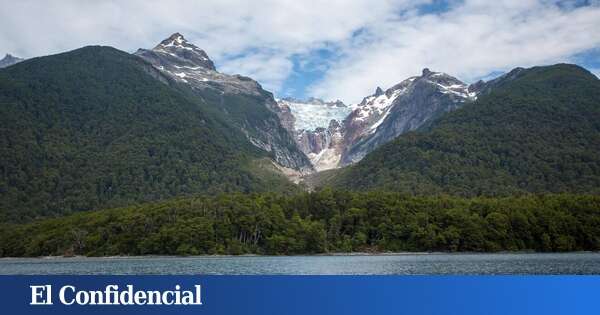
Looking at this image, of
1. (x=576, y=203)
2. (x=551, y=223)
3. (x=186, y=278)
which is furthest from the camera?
(x=576, y=203)

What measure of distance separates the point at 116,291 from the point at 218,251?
550ft

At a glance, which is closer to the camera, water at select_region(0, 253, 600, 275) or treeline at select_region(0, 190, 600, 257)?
water at select_region(0, 253, 600, 275)

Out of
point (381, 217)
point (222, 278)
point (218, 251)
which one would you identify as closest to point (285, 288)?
point (222, 278)

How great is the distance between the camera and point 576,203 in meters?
193

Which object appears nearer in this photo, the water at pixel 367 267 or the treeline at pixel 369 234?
the water at pixel 367 267

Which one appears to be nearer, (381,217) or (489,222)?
(489,222)

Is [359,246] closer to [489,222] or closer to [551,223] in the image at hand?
[489,222]

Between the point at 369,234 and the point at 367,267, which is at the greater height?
the point at 369,234

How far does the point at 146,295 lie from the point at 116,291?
3.16ft

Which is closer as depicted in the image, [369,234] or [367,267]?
[367,267]

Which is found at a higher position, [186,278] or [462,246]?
[186,278]

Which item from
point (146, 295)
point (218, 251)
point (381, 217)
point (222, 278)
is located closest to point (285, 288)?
point (222, 278)

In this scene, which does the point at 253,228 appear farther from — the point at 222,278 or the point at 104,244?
the point at 222,278

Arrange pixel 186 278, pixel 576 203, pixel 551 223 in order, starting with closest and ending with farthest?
pixel 186 278, pixel 551 223, pixel 576 203
